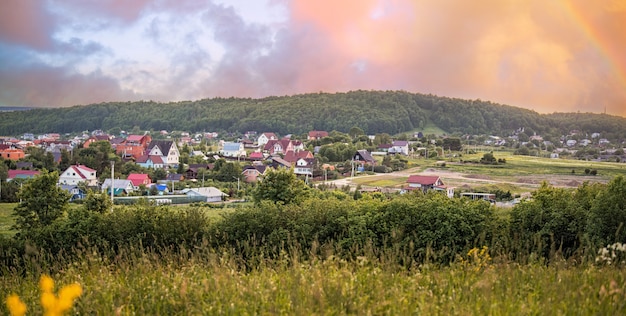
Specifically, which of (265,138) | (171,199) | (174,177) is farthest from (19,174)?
(265,138)

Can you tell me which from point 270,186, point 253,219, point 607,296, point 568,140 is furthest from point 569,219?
point 568,140

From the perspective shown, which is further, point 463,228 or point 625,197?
point 463,228

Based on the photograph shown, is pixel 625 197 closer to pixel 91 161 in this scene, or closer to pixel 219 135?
pixel 91 161

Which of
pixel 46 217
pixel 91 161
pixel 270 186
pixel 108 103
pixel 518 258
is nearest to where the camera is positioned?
pixel 518 258

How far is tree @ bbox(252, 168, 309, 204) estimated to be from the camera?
2580 centimetres

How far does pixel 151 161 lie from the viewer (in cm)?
6394

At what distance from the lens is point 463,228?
11.8 meters

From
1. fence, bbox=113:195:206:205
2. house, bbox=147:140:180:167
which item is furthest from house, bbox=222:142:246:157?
fence, bbox=113:195:206:205

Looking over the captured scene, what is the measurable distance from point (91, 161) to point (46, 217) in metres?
34.6

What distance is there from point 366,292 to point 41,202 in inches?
925

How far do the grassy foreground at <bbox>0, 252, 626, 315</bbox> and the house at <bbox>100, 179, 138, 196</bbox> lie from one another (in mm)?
43157

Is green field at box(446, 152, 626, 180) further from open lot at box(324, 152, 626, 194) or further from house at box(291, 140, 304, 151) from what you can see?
house at box(291, 140, 304, 151)

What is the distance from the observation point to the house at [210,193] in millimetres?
41969

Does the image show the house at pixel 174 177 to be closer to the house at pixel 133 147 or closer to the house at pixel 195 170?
the house at pixel 195 170
